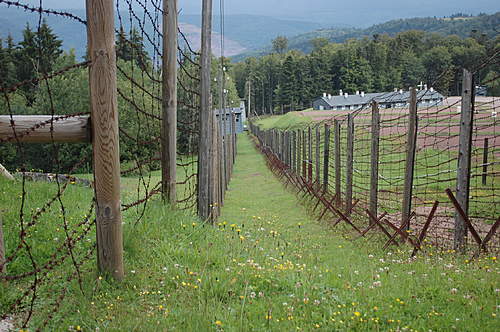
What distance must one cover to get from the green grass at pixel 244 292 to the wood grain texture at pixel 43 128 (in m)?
1.16

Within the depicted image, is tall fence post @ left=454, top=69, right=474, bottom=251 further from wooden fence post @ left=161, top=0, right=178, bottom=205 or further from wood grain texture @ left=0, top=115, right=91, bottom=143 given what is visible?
wood grain texture @ left=0, top=115, right=91, bottom=143

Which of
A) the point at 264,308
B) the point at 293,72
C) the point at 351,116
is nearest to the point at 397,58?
the point at 293,72

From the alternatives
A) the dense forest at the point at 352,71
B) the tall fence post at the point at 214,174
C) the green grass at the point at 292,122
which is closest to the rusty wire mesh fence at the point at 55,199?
the tall fence post at the point at 214,174

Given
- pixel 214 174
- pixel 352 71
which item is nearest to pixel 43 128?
pixel 214 174

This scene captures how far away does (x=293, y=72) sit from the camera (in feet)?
385

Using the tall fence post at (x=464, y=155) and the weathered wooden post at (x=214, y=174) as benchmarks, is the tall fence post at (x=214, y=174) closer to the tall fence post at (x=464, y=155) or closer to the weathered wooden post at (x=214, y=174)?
the weathered wooden post at (x=214, y=174)

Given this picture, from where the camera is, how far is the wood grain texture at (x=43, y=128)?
11.5 feet

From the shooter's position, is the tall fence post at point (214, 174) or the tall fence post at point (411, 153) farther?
the tall fence post at point (411, 153)

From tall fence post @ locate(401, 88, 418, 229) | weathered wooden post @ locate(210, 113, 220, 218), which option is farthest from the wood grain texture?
tall fence post @ locate(401, 88, 418, 229)

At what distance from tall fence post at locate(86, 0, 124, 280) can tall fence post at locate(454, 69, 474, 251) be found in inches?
186

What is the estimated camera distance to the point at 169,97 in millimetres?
5570

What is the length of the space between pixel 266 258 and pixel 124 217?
1.60m

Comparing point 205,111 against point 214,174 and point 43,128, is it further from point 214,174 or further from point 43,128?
point 43,128

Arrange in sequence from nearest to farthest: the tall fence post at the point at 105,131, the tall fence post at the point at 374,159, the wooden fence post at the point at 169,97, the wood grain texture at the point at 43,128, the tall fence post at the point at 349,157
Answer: the wood grain texture at the point at 43,128
the tall fence post at the point at 105,131
the wooden fence post at the point at 169,97
the tall fence post at the point at 374,159
the tall fence post at the point at 349,157
